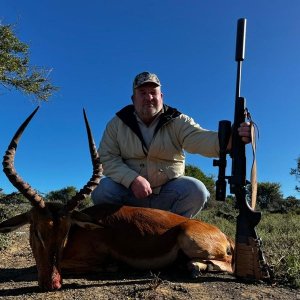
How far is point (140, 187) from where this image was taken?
19.2ft

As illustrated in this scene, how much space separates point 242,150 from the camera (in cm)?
509

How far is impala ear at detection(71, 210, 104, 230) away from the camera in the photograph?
16.6ft

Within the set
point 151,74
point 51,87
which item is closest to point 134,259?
point 151,74

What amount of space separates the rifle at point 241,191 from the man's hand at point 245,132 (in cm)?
6

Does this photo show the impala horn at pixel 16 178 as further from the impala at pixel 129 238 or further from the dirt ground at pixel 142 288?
the dirt ground at pixel 142 288

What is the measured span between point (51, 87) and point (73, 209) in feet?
36.4

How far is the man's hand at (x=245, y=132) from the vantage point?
16.4 feet

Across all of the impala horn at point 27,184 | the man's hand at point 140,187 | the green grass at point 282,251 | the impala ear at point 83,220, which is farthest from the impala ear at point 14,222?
the green grass at point 282,251

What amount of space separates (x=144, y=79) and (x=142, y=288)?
2901 mm

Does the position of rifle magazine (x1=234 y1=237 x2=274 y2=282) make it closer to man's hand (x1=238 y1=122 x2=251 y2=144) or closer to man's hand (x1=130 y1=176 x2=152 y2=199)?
man's hand (x1=238 y1=122 x2=251 y2=144)

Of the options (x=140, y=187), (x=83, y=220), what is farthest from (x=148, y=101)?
(x=83, y=220)

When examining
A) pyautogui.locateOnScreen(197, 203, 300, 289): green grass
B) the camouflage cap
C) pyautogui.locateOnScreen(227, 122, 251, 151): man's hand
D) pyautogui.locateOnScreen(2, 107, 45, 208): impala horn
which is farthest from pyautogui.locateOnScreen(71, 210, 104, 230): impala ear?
the camouflage cap

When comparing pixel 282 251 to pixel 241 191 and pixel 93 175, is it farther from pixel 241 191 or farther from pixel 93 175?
pixel 93 175

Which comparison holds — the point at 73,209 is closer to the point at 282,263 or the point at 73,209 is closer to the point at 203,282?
the point at 203,282
